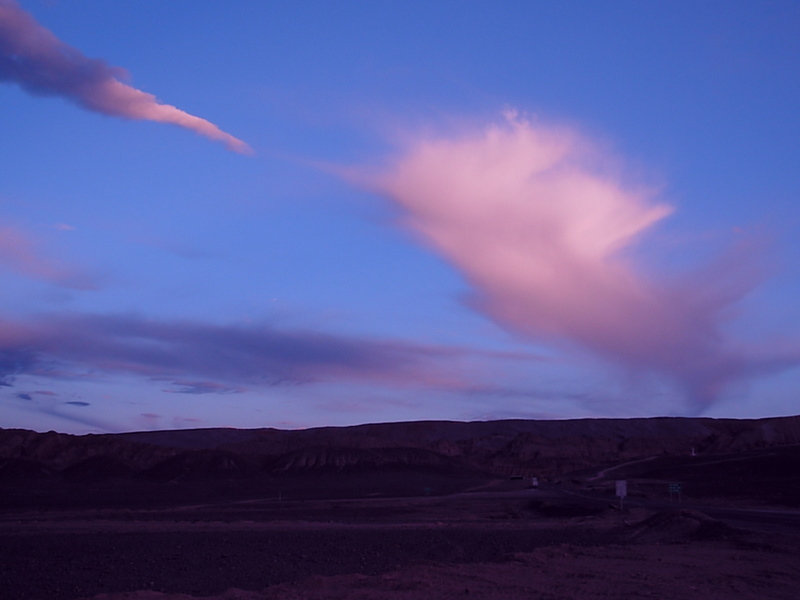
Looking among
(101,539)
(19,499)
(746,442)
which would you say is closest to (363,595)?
(101,539)

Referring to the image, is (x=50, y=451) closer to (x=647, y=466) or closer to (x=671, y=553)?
(x=647, y=466)

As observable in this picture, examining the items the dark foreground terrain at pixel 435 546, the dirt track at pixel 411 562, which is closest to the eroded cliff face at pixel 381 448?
the dark foreground terrain at pixel 435 546

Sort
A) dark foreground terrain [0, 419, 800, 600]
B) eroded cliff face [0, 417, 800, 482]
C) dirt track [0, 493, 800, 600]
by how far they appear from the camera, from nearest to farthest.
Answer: dirt track [0, 493, 800, 600], dark foreground terrain [0, 419, 800, 600], eroded cliff face [0, 417, 800, 482]

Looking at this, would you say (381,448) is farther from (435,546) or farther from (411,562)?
(411,562)

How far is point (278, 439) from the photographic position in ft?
523

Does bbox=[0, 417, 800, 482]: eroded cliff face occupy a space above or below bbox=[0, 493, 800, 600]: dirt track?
above

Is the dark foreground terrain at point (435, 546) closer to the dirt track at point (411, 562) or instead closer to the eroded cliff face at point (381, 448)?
the dirt track at point (411, 562)

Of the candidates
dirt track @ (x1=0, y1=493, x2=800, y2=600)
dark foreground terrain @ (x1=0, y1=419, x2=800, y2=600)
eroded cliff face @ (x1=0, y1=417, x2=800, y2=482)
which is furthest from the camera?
eroded cliff face @ (x1=0, y1=417, x2=800, y2=482)

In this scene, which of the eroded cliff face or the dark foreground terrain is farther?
the eroded cliff face

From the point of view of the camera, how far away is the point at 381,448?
12825 cm

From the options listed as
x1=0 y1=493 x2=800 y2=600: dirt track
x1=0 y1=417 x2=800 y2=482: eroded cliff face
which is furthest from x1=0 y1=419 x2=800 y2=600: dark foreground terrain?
x1=0 y1=417 x2=800 y2=482: eroded cliff face

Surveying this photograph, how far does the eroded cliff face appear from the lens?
10919 cm

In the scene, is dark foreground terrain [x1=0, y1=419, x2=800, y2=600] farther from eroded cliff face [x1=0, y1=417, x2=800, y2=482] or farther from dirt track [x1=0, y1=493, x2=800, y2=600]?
eroded cliff face [x1=0, y1=417, x2=800, y2=482]

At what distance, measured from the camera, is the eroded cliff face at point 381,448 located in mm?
109188
